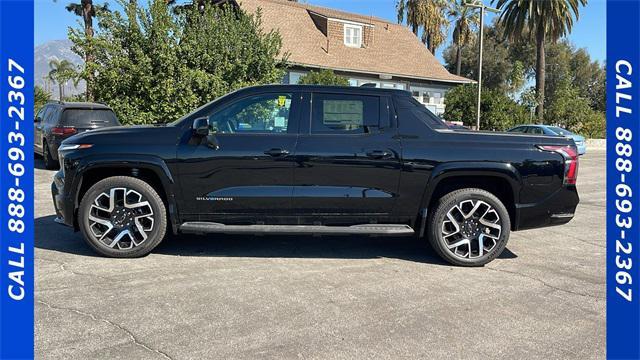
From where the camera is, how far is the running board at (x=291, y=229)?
4781mm

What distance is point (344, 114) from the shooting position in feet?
16.5

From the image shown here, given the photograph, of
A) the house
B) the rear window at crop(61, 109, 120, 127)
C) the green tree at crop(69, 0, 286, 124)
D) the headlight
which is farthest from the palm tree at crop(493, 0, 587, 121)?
the headlight

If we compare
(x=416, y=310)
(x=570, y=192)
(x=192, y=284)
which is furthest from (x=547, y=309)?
(x=192, y=284)

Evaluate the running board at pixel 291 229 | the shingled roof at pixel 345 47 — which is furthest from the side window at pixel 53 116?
the shingled roof at pixel 345 47

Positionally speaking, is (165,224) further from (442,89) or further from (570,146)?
(442,89)

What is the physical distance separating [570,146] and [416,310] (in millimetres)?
2627

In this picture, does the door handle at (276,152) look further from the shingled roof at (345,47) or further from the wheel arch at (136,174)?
the shingled roof at (345,47)

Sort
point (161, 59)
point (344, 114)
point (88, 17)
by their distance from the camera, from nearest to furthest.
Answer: point (344, 114) → point (161, 59) → point (88, 17)

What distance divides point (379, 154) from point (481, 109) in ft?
70.9

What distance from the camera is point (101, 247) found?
4.91 m

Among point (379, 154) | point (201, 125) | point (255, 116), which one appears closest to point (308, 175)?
point (379, 154)

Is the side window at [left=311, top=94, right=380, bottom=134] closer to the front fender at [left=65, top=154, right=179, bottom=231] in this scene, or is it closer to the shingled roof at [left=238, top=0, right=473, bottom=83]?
the front fender at [left=65, top=154, right=179, bottom=231]

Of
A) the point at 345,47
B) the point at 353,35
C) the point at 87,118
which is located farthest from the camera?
the point at 353,35

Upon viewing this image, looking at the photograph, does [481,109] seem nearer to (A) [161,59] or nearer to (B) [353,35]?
(B) [353,35]
